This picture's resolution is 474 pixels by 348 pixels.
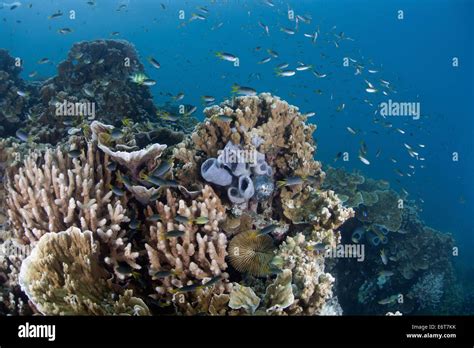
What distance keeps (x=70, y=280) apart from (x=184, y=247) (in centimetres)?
131

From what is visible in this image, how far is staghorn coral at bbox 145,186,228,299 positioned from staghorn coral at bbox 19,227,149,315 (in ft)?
1.59

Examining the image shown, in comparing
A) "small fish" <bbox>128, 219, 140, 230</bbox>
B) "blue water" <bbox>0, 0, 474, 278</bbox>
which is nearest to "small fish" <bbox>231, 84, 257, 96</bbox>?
"small fish" <bbox>128, 219, 140, 230</bbox>

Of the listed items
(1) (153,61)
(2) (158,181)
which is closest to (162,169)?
(2) (158,181)

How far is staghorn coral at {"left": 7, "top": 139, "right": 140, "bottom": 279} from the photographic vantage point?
455 centimetres

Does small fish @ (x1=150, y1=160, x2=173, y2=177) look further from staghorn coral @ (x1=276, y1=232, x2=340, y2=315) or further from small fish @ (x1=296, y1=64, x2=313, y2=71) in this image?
small fish @ (x1=296, y1=64, x2=313, y2=71)

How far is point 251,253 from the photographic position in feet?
16.4

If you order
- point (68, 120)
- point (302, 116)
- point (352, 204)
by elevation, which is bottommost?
point (352, 204)

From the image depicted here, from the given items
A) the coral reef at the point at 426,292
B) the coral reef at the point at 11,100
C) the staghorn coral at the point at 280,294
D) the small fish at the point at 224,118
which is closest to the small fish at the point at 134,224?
the staghorn coral at the point at 280,294

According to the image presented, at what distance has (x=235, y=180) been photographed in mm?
5516

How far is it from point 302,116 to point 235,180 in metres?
2.04

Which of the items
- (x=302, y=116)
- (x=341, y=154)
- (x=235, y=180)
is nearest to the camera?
(x=235, y=180)

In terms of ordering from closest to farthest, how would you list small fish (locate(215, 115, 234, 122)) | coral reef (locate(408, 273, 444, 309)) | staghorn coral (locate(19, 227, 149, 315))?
staghorn coral (locate(19, 227, 149, 315)) < small fish (locate(215, 115, 234, 122)) < coral reef (locate(408, 273, 444, 309))

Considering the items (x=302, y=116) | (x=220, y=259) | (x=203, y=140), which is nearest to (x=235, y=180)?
(x=203, y=140)
